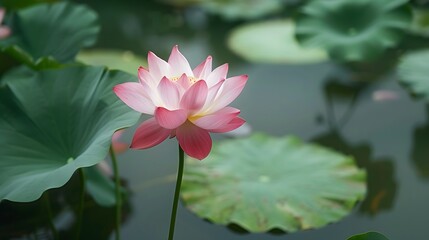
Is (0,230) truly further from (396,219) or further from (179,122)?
(396,219)

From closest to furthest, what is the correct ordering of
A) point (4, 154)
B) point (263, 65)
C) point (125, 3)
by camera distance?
point (4, 154)
point (263, 65)
point (125, 3)

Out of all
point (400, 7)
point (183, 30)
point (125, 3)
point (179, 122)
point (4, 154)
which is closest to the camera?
point (179, 122)

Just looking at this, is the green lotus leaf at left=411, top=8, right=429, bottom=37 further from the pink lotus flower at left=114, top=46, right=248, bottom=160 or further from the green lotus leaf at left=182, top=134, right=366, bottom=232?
the pink lotus flower at left=114, top=46, right=248, bottom=160

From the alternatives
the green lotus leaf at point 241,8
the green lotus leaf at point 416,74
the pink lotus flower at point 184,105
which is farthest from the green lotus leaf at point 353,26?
the pink lotus flower at point 184,105

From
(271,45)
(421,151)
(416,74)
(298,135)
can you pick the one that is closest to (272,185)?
(298,135)

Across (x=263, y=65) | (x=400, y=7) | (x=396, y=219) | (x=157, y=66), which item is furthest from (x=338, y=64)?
(x=157, y=66)

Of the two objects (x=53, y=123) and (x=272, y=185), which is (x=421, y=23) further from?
(x=53, y=123)
